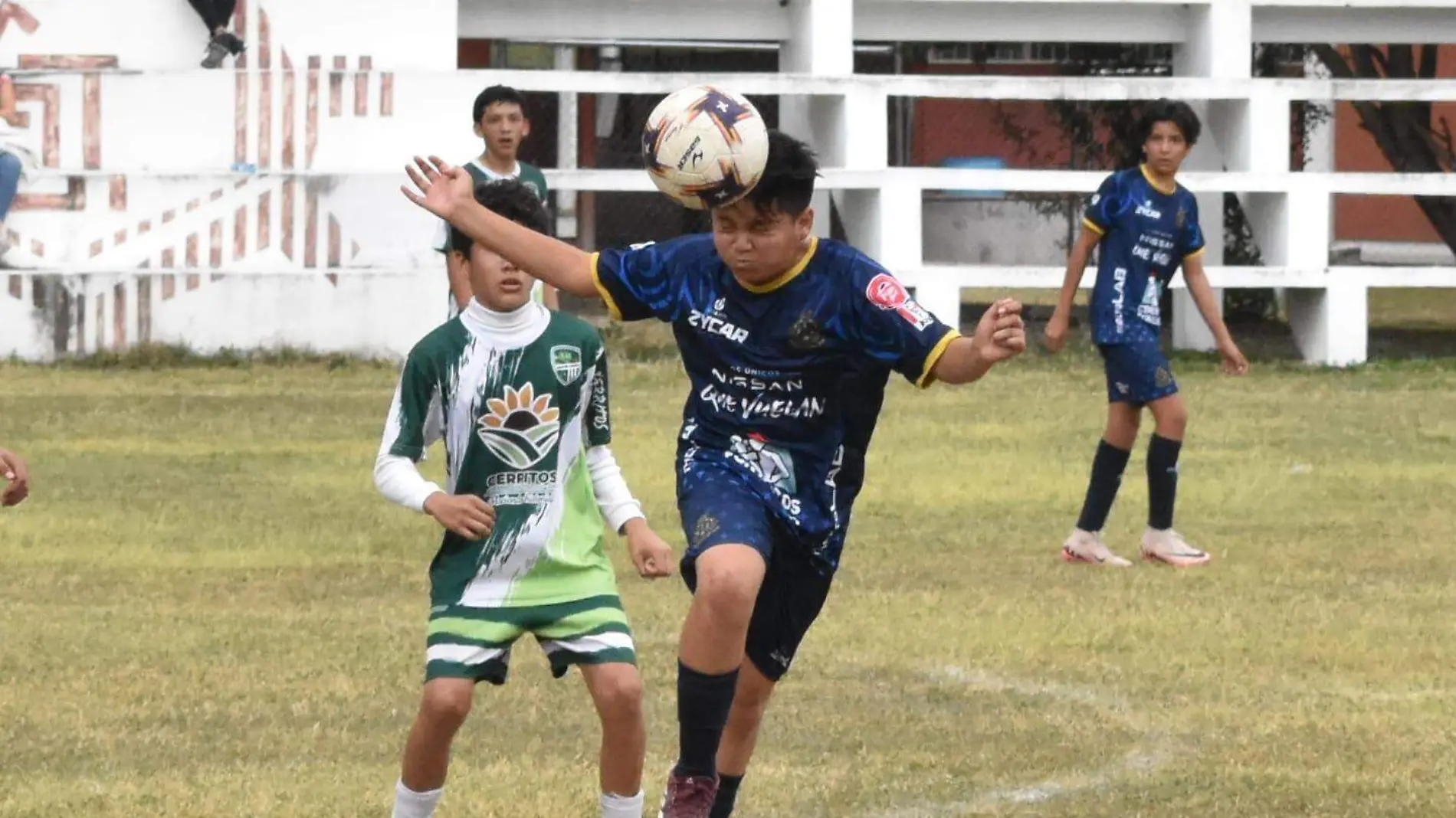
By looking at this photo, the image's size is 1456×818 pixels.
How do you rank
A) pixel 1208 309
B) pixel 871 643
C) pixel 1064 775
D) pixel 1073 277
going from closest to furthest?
pixel 1064 775 → pixel 871 643 → pixel 1073 277 → pixel 1208 309

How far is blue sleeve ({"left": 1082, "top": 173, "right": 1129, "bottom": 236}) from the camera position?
420 inches

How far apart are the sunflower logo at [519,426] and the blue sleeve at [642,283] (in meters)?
0.27

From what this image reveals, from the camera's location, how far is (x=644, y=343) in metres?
20.0

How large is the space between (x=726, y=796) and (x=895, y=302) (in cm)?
127

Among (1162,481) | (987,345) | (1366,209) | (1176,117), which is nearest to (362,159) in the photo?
(1176,117)

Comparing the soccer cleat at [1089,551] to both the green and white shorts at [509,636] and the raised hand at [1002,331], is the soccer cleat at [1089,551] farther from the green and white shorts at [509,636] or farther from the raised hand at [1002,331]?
the raised hand at [1002,331]

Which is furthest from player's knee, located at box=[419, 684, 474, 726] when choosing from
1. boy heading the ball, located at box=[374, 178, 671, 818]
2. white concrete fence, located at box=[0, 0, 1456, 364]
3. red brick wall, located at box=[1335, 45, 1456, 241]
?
red brick wall, located at box=[1335, 45, 1456, 241]

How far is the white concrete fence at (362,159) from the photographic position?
19.0 m

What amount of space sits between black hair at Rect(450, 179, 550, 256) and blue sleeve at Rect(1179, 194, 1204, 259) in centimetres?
533

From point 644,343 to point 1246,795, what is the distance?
Result: 13.9 meters

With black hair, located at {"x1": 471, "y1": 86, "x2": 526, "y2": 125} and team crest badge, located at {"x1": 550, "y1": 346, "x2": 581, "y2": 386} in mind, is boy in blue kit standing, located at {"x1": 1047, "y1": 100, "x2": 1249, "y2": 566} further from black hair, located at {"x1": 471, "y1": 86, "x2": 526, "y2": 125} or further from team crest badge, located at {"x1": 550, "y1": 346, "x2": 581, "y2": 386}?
team crest badge, located at {"x1": 550, "y1": 346, "x2": 581, "y2": 386}

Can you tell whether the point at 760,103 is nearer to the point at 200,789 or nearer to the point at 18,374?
the point at 18,374

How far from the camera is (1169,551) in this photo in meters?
10.4

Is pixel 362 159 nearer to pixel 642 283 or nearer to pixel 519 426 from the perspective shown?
pixel 642 283
